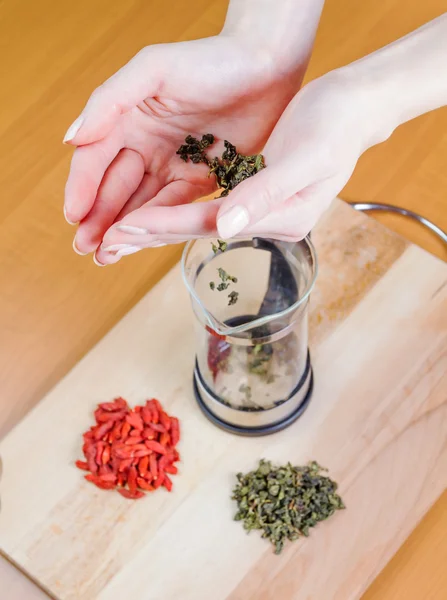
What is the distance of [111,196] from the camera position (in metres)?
0.92

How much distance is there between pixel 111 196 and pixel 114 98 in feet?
0.40

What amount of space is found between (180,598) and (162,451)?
17cm

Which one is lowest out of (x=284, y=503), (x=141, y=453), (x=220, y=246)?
(x=284, y=503)

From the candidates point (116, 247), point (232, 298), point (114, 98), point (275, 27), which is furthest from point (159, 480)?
point (275, 27)

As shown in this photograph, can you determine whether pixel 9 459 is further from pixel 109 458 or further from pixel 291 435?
pixel 291 435

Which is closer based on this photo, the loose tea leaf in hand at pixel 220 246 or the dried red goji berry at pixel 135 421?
the loose tea leaf in hand at pixel 220 246

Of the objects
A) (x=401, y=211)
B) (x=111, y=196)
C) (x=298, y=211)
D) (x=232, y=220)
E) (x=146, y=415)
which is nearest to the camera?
(x=232, y=220)

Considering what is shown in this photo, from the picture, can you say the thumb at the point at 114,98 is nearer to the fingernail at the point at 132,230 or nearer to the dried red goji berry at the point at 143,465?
the fingernail at the point at 132,230

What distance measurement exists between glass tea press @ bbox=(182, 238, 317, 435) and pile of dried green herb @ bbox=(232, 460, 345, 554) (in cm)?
7

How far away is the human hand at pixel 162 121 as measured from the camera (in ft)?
2.80

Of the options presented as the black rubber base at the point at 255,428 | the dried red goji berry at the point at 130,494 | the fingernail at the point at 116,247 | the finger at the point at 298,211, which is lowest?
the black rubber base at the point at 255,428

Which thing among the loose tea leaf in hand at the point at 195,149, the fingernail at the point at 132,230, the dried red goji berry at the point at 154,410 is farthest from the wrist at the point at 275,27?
the dried red goji berry at the point at 154,410

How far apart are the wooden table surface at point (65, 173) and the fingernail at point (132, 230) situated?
1.37 feet

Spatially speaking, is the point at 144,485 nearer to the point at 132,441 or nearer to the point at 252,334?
the point at 132,441
